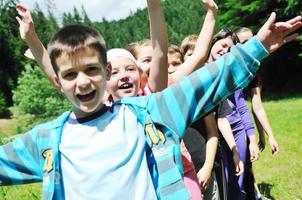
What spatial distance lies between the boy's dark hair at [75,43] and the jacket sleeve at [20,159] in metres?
0.34

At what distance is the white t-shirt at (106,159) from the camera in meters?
1.92

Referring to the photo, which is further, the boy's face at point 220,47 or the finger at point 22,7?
the boy's face at point 220,47

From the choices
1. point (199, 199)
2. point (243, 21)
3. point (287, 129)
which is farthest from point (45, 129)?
point (243, 21)

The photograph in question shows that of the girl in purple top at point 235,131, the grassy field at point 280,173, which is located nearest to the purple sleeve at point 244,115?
the girl in purple top at point 235,131

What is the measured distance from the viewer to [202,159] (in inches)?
133

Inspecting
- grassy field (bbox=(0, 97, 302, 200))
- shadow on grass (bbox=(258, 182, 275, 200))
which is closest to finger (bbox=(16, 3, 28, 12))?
grassy field (bbox=(0, 97, 302, 200))

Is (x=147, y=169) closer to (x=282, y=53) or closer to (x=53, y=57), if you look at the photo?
(x=53, y=57)

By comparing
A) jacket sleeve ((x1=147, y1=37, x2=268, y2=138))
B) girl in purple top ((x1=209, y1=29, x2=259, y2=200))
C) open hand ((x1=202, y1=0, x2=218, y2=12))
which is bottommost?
girl in purple top ((x1=209, y1=29, x2=259, y2=200))

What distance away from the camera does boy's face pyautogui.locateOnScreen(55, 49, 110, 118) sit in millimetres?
1979

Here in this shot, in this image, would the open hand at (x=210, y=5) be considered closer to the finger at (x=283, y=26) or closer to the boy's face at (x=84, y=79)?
the finger at (x=283, y=26)

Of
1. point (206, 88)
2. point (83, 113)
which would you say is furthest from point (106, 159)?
point (206, 88)

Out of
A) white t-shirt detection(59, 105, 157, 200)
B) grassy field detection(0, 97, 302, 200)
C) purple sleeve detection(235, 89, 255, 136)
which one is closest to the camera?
white t-shirt detection(59, 105, 157, 200)

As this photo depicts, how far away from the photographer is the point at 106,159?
6.40 ft

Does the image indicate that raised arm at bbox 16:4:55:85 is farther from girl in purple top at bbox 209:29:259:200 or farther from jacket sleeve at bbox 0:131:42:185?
girl in purple top at bbox 209:29:259:200
